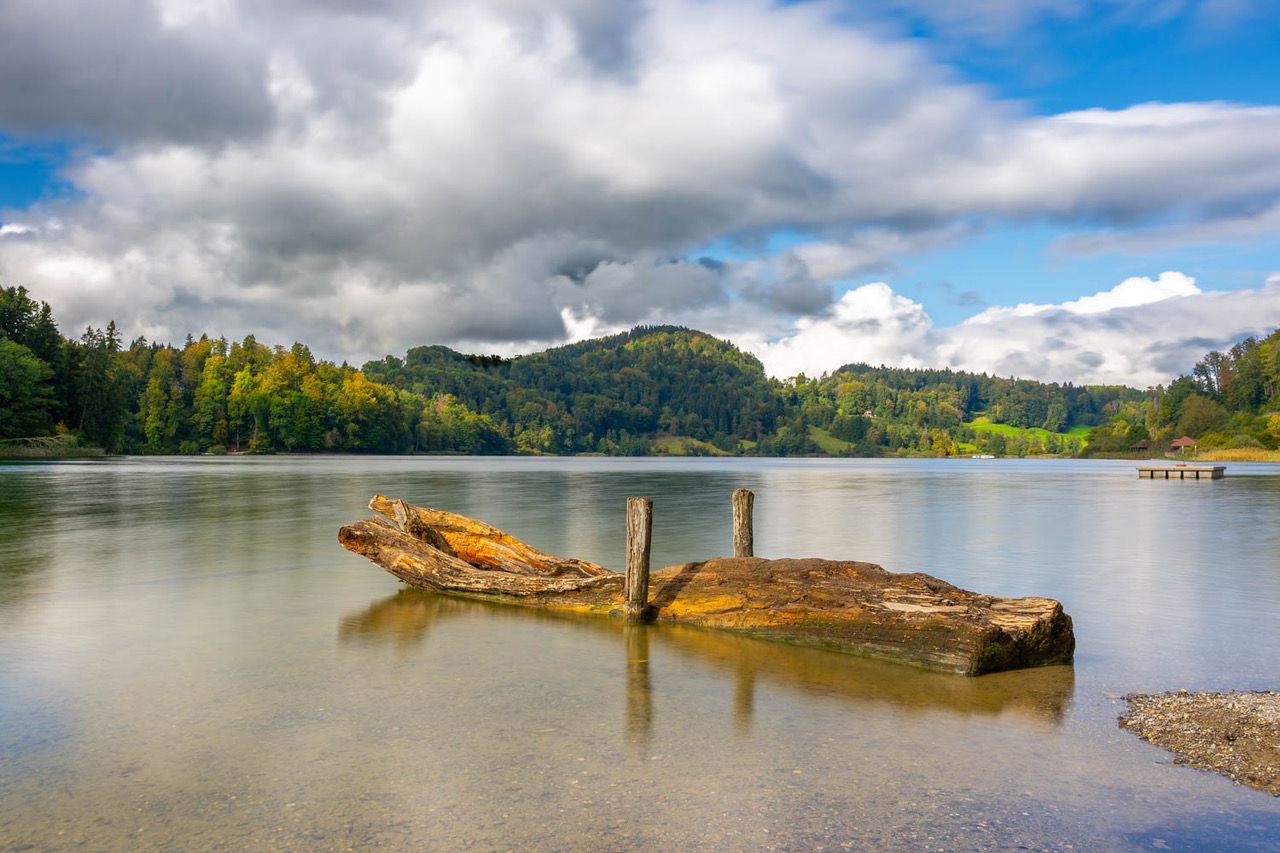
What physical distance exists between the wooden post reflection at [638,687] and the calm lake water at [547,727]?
0.05 metres

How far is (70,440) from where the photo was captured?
106m

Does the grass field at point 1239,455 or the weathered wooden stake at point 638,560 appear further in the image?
the grass field at point 1239,455

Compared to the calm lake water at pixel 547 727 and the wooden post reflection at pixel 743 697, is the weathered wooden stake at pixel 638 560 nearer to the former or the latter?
the calm lake water at pixel 547 727

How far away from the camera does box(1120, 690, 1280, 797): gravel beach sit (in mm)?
7238

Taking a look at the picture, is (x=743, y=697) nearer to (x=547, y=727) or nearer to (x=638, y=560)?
(x=547, y=727)

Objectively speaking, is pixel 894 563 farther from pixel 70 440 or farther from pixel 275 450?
pixel 275 450

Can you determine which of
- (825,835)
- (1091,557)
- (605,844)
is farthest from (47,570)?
(1091,557)

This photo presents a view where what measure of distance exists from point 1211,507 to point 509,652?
155 ft

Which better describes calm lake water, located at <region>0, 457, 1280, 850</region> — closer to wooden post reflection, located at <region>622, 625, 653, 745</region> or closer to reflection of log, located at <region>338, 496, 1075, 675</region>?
wooden post reflection, located at <region>622, 625, 653, 745</region>

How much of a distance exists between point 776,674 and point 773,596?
197cm

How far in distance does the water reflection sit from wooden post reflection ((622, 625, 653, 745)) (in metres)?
0.01

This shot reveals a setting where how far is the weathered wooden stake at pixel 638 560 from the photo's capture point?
13.5m

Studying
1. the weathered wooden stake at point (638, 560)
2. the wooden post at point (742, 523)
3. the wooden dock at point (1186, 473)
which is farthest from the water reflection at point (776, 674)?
the wooden dock at point (1186, 473)

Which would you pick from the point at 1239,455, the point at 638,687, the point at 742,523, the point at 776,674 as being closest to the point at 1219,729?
the point at 776,674
